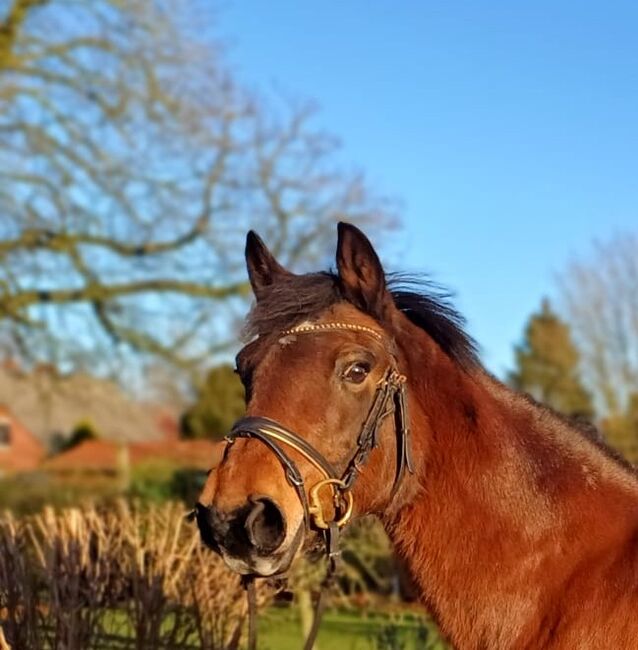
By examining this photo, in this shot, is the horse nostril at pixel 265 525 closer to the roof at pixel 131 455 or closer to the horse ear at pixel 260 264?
the horse ear at pixel 260 264

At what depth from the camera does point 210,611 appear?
6.65 metres

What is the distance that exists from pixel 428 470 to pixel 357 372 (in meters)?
0.43

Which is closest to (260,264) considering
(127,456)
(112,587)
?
(112,587)

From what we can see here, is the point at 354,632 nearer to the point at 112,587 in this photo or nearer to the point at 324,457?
the point at 112,587

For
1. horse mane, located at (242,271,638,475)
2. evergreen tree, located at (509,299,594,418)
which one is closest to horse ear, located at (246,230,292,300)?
horse mane, located at (242,271,638,475)

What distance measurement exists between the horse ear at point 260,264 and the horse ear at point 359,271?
38cm

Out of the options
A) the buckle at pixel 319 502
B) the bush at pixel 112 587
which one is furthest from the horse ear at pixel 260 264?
the bush at pixel 112 587

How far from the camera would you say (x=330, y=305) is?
3557 mm

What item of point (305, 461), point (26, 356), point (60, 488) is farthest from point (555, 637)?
point (60, 488)

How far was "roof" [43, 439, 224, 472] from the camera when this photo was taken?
83.6 feet

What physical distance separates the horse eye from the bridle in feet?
0.21

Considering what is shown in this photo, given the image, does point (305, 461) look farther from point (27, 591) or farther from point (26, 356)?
point (26, 356)

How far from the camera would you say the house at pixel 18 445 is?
1953 inches

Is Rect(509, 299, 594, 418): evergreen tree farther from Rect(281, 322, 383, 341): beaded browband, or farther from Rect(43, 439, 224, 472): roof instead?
Rect(281, 322, 383, 341): beaded browband
